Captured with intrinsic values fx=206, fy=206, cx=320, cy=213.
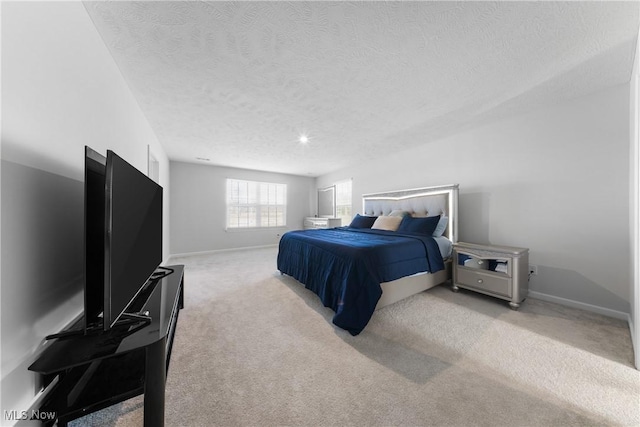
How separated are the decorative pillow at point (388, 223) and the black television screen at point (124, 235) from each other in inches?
123

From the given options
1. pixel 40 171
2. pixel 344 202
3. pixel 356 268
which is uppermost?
pixel 344 202

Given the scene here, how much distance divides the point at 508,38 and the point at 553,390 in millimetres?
2351

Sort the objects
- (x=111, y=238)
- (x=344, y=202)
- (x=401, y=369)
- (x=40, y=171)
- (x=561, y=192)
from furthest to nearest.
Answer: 1. (x=344, y=202)
2. (x=561, y=192)
3. (x=401, y=369)
4. (x=40, y=171)
5. (x=111, y=238)

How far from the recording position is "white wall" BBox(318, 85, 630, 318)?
81.5 inches

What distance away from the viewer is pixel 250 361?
149 cm

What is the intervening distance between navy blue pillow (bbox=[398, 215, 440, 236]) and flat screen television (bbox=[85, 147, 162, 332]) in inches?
123

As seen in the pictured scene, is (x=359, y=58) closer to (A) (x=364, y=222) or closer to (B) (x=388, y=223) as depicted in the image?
(B) (x=388, y=223)

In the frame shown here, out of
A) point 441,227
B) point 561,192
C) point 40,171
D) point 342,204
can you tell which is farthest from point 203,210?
point 561,192

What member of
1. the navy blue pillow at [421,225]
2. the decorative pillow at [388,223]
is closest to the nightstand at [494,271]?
the navy blue pillow at [421,225]

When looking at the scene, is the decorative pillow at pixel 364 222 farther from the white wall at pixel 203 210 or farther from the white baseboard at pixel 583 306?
the white wall at pixel 203 210

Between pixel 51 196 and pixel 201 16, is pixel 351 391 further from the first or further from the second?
pixel 201 16

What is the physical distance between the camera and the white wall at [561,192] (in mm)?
2070

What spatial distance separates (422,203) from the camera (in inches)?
139

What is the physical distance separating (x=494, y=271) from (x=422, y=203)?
144 centimetres
